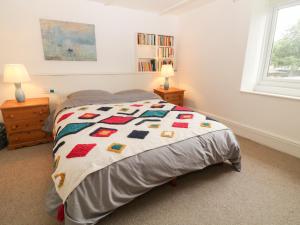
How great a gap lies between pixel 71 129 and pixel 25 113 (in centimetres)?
117

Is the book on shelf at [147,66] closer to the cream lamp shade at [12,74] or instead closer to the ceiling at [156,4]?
the ceiling at [156,4]

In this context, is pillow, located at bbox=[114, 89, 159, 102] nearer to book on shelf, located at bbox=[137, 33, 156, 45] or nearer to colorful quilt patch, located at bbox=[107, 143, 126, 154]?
book on shelf, located at bbox=[137, 33, 156, 45]

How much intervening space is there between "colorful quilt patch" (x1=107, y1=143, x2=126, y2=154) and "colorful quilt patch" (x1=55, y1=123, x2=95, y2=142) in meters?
0.45

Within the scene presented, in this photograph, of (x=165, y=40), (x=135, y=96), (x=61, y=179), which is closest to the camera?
(x=61, y=179)

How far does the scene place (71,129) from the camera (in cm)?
163

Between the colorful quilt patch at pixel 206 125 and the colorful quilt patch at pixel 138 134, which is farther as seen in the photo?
the colorful quilt patch at pixel 206 125

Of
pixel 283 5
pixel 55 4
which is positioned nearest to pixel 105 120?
pixel 55 4

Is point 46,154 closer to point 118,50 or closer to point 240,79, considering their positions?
point 118,50

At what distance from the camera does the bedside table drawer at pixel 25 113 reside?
7.30ft

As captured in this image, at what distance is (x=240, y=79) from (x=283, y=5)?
3.62ft

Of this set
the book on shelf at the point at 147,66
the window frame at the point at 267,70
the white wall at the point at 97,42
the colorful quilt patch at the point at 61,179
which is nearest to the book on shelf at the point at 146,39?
the white wall at the point at 97,42

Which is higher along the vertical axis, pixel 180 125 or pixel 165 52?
pixel 165 52

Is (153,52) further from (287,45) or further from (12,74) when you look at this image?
(12,74)

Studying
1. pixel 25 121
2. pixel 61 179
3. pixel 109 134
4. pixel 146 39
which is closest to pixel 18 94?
pixel 25 121
